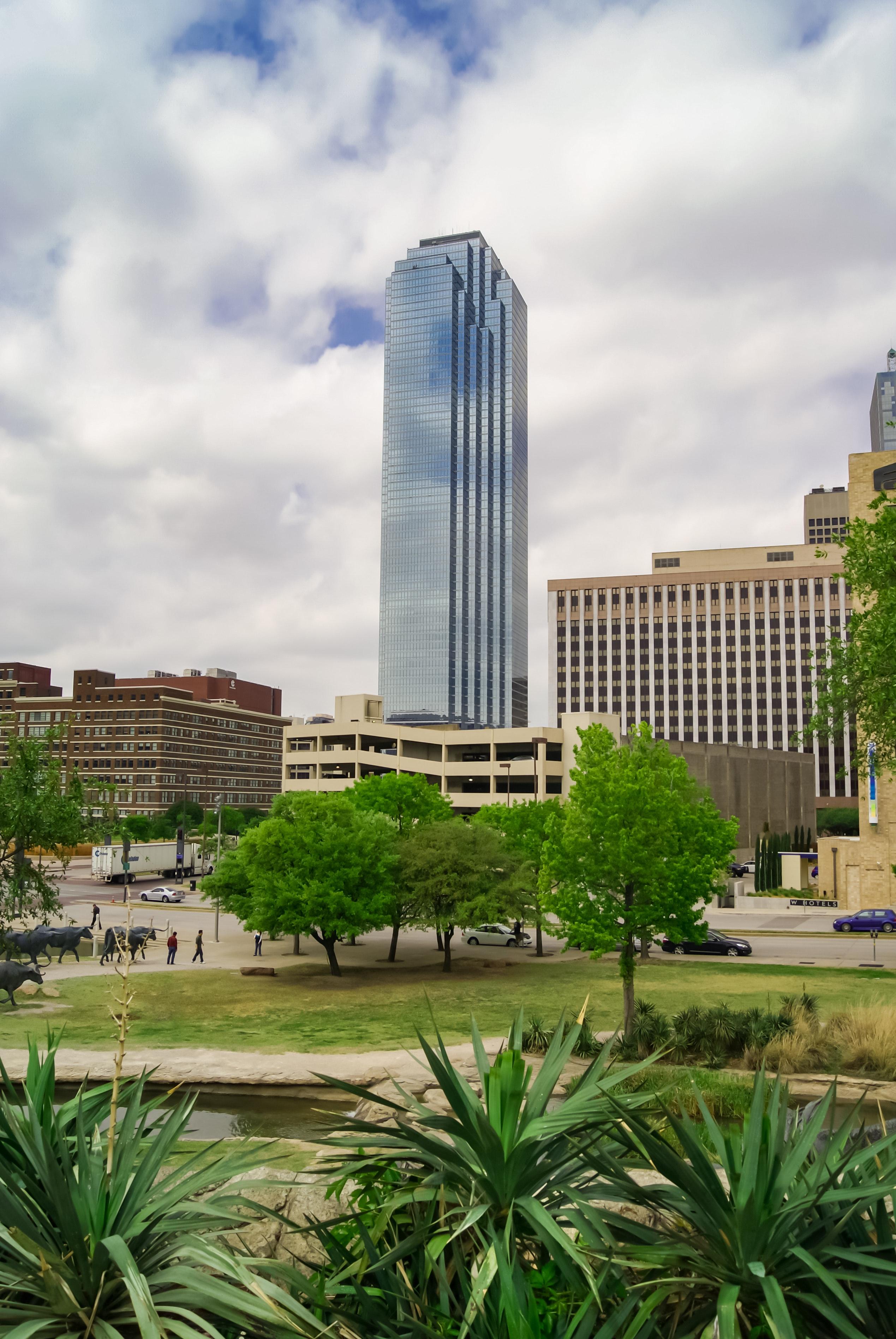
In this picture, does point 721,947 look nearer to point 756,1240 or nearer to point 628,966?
point 628,966

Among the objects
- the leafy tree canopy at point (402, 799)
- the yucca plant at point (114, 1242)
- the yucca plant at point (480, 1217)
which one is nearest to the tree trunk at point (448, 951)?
the leafy tree canopy at point (402, 799)

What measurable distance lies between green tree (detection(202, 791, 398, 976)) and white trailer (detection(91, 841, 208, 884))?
36.9 metres

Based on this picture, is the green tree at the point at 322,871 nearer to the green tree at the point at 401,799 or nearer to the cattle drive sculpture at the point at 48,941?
the cattle drive sculpture at the point at 48,941

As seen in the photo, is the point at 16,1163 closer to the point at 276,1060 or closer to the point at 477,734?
the point at 276,1060

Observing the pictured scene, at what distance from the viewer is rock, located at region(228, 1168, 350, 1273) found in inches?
256

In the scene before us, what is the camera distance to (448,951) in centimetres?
3528

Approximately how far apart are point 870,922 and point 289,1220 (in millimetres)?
Result: 47942

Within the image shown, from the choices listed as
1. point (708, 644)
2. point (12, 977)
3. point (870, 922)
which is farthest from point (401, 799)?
point (708, 644)

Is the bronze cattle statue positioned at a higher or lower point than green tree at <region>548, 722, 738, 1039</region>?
lower

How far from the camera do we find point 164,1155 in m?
5.67

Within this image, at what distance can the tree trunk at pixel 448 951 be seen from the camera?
34.5 meters

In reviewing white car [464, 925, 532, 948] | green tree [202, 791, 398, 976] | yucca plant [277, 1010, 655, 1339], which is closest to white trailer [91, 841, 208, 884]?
white car [464, 925, 532, 948]

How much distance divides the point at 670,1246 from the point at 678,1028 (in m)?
17.8

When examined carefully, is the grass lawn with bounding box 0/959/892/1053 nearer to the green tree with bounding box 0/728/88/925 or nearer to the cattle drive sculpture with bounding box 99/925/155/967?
the cattle drive sculpture with bounding box 99/925/155/967
